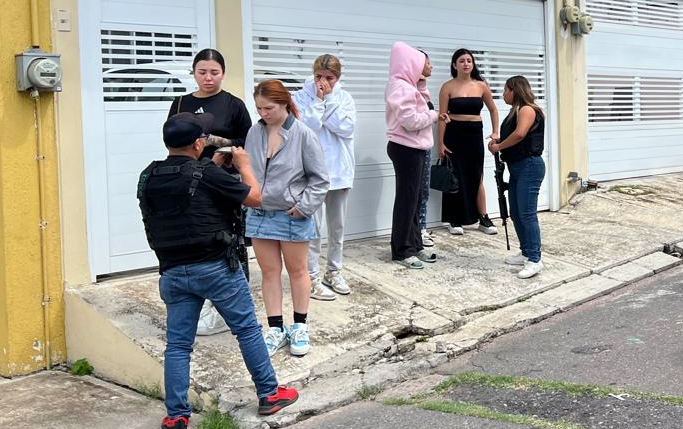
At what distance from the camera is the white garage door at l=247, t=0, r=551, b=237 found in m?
7.41

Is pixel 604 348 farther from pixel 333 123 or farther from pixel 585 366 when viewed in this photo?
pixel 333 123

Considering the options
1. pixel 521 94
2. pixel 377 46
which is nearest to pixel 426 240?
pixel 521 94

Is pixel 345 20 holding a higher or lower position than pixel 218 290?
higher

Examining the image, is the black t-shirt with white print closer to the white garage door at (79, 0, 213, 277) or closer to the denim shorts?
the denim shorts

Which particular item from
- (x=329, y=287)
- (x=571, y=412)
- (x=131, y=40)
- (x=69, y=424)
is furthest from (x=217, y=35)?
(x=571, y=412)

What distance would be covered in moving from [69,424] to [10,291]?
132cm

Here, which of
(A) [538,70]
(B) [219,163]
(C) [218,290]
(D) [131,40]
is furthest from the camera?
(A) [538,70]

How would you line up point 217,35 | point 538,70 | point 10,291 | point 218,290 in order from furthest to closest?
point 538,70 → point 217,35 → point 10,291 → point 218,290

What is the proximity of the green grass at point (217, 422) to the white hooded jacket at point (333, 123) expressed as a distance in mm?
2316

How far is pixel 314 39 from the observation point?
7.67 meters

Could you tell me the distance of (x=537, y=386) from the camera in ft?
16.3

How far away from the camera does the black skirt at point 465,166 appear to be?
8.54 meters

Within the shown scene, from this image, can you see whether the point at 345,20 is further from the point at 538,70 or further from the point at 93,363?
the point at 93,363

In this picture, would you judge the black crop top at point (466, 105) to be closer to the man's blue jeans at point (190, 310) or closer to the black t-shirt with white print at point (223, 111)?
the black t-shirt with white print at point (223, 111)
